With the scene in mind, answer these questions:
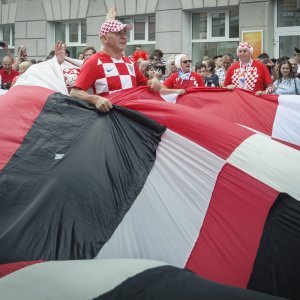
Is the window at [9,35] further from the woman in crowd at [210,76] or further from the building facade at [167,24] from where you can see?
the woman in crowd at [210,76]

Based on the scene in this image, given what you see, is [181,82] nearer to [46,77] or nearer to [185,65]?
[185,65]

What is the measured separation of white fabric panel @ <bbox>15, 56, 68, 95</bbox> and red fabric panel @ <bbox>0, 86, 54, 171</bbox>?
19 centimetres

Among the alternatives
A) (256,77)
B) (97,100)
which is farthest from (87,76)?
(256,77)

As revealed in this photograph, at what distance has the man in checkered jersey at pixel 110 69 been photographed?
421cm

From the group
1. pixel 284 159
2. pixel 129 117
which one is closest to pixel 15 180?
pixel 129 117

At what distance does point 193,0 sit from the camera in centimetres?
1368

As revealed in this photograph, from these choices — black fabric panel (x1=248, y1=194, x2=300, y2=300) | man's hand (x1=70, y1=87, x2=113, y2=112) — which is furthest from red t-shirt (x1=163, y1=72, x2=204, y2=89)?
black fabric panel (x1=248, y1=194, x2=300, y2=300)

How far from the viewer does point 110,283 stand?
237 centimetres

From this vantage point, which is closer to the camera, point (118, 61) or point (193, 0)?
point (118, 61)

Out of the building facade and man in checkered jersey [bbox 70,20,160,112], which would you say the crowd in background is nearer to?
man in checkered jersey [bbox 70,20,160,112]

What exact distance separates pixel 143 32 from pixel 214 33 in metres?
2.25

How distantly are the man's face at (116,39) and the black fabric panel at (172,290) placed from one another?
2.41m

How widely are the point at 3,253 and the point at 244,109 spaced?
9.02 ft

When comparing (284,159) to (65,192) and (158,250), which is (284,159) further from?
(65,192)
